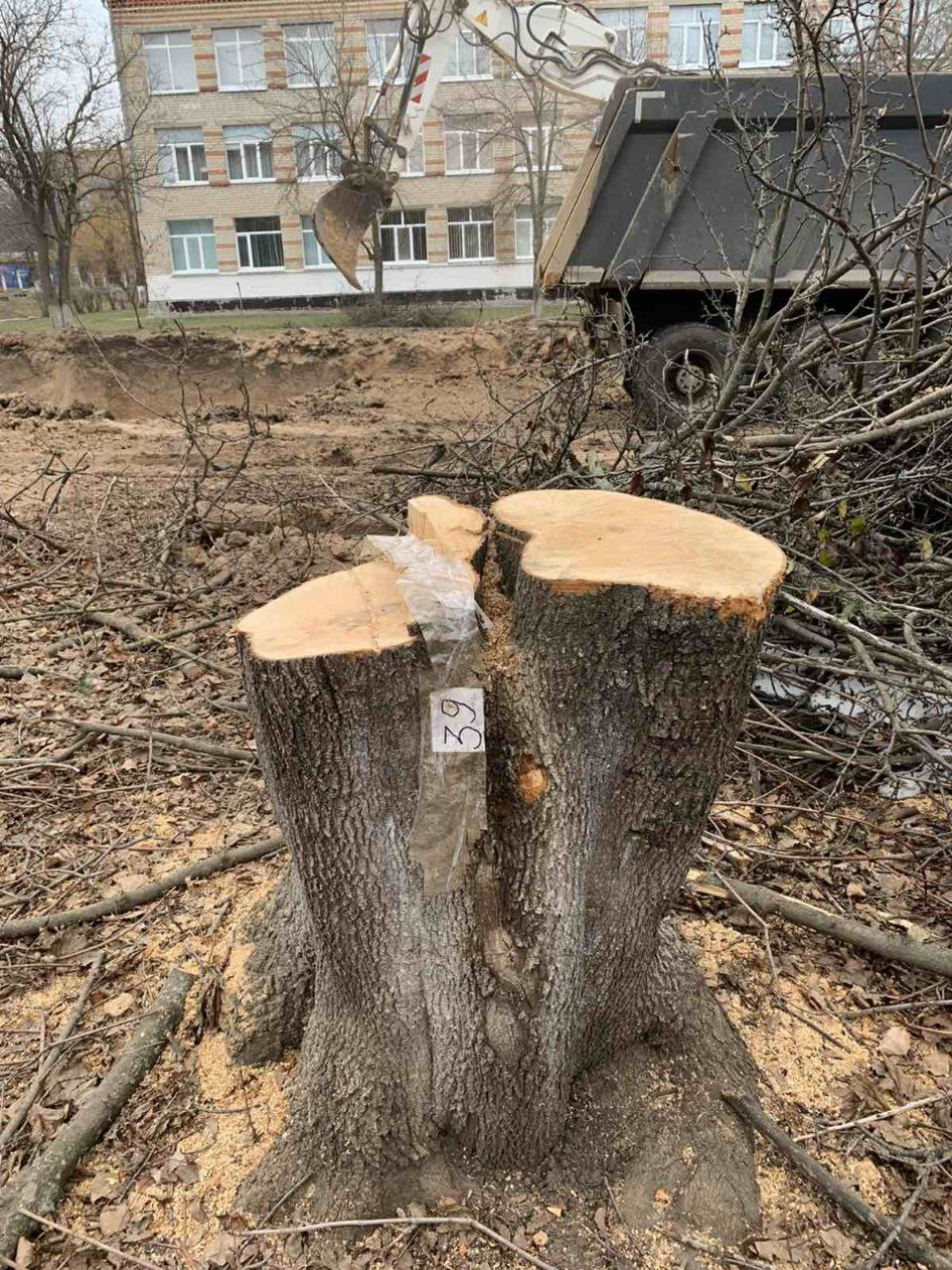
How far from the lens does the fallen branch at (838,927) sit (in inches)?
86.7

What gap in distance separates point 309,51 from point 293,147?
10.0 ft

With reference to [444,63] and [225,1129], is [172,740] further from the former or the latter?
[444,63]

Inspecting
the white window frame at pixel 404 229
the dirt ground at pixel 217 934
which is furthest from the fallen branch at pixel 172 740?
the white window frame at pixel 404 229

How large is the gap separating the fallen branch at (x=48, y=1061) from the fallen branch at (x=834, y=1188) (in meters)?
1.59

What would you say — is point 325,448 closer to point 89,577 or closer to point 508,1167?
point 89,577

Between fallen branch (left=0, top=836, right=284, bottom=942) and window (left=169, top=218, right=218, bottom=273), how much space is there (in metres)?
30.1

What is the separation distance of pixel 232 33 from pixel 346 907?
33108mm

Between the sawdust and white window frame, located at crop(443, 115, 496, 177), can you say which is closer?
the sawdust

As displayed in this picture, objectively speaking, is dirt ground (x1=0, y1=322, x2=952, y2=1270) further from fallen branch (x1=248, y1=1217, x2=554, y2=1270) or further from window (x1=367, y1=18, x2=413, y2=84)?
window (x1=367, y1=18, x2=413, y2=84)

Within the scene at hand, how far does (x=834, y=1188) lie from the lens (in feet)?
5.41

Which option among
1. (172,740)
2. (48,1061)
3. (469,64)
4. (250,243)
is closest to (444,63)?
(172,740)

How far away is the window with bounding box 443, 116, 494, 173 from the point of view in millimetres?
25797

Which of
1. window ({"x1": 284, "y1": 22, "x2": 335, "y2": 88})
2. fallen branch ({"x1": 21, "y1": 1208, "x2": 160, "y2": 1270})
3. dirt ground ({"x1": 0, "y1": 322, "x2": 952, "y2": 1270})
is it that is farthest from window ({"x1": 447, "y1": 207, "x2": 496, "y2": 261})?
fallen branch ({"x1": 21, "y1": 1208, "x2": 160, "y2": 1270})

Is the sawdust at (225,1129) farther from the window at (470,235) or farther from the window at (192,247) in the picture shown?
the window at (192,247)
